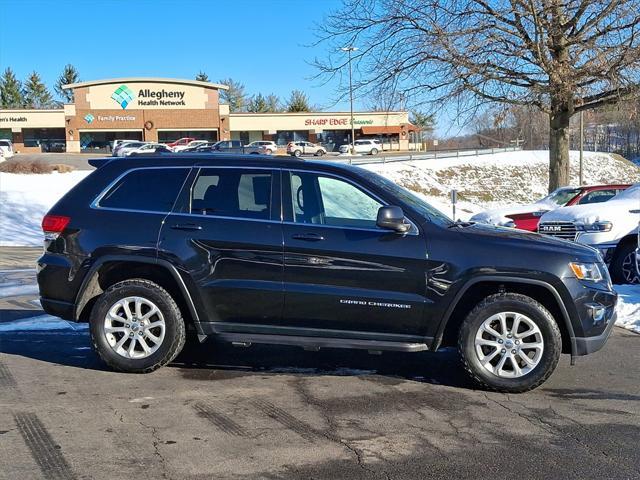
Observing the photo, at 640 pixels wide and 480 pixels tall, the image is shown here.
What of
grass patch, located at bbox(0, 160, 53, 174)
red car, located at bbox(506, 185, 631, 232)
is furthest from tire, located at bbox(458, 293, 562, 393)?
grass patch, located at bbox(0, 160, 53, 174)

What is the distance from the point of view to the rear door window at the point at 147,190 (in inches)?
224

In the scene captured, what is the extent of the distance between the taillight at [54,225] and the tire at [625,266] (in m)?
7.66

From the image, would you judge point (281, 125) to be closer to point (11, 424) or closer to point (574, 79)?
point (574, 79)

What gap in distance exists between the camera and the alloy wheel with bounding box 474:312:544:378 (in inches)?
203

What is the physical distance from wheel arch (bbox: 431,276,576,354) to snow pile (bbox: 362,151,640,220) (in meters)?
26.7

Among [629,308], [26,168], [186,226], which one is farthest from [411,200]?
[26,168]

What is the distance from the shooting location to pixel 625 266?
31.0ft

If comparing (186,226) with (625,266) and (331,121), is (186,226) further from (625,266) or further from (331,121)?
(331,121)

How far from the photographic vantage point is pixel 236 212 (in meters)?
5.55

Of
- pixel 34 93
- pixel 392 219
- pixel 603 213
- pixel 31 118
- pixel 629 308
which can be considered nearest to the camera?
pixel 392 219

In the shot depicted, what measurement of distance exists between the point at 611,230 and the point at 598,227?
186 millimetres

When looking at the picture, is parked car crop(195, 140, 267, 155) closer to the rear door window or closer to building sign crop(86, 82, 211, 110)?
the rear door window

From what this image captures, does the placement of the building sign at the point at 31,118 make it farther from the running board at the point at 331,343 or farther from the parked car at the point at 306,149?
the running board at the point at 331,343

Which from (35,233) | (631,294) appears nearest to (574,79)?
(631,294)
